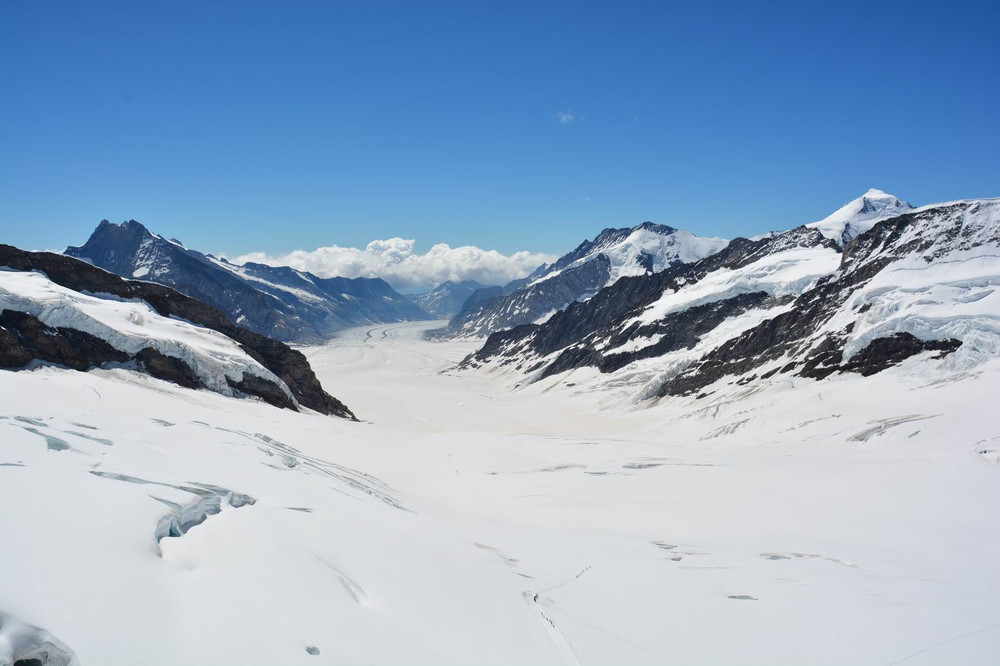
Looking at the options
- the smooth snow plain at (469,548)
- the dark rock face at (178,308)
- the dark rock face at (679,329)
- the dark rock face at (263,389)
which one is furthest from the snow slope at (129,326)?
the dark rock face at (679,329)

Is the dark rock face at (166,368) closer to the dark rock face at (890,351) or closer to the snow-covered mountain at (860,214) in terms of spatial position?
the dark rock face at (890,351)

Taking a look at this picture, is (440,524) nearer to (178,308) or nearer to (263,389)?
(263,389)

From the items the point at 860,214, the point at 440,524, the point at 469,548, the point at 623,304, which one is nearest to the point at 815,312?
the point at 440,524

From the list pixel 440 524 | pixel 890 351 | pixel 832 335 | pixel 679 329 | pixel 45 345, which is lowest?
pixel 440 524

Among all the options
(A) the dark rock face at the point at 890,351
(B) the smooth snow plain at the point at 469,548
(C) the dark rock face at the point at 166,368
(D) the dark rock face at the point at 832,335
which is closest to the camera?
(B) the smooth snow plain at the point at 469,548

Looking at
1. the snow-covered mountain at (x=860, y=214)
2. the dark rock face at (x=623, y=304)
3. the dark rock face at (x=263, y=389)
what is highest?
the snow-covered mountain at (x=860, y=214)

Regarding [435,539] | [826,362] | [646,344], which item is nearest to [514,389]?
[646,344]

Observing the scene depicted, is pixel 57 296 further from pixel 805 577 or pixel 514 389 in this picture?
pixel 514 389
